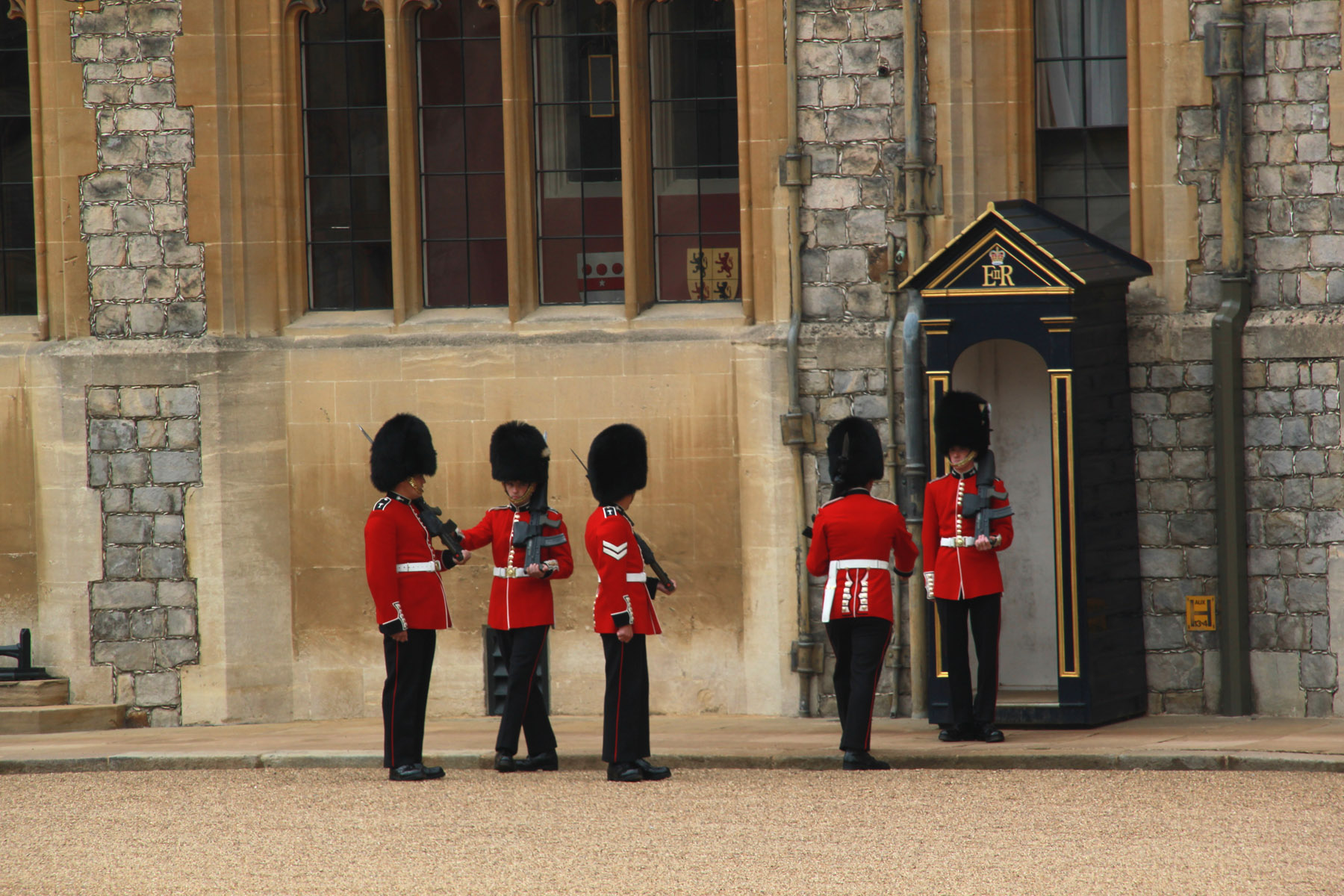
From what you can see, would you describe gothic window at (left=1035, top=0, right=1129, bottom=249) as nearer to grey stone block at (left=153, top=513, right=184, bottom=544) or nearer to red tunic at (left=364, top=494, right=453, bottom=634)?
red tunic at (left=364, top=494, right=453, bottom=634)

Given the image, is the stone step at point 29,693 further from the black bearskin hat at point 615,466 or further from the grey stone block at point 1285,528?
the grey stone block at point 1285,528

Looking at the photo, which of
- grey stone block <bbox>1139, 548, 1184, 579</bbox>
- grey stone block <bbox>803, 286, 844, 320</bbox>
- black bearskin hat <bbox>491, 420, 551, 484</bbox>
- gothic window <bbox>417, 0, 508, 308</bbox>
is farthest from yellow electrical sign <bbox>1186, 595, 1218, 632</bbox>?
gothic window <bbox>417, 0, 508, 308</bbox>

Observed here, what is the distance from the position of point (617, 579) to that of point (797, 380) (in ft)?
6.56

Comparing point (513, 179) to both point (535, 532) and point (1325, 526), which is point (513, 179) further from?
point (1325, 526)

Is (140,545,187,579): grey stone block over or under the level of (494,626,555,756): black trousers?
over

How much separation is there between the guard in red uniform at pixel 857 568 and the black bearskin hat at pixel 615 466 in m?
0.77

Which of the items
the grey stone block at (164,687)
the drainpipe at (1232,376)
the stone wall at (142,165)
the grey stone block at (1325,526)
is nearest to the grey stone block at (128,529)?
the grey stone block at (164,687)

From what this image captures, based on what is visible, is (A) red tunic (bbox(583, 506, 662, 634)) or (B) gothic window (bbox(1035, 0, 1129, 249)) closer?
(A) red tunic (bbox(583, 506, 662, 634))

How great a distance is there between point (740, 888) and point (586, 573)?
156 inches

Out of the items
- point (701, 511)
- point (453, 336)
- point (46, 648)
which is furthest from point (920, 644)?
point (46, 648)

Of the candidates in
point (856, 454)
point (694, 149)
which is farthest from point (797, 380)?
point (856, 454)

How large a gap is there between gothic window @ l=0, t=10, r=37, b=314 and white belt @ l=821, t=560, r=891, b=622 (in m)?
4.88

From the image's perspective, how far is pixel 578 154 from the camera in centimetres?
924

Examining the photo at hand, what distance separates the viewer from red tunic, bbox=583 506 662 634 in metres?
7.05
